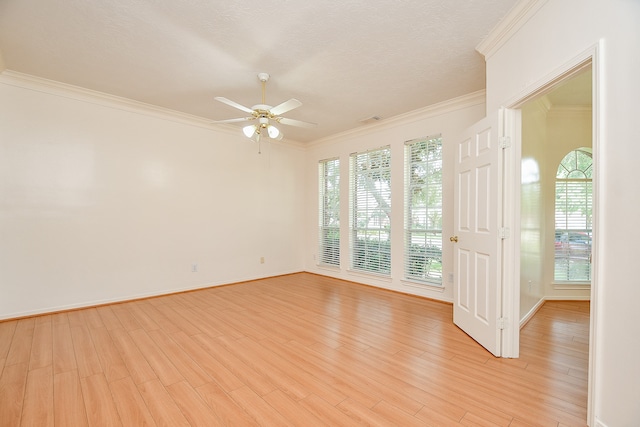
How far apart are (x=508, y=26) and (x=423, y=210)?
2.58 metres

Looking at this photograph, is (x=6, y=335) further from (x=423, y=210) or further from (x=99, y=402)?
(x=423, y=210)

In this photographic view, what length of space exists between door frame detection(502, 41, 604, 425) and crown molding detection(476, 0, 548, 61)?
56 cm

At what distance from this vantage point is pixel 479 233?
2.73m

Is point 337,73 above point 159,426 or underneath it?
above

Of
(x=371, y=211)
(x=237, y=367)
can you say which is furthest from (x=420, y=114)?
(x=237, y=367)

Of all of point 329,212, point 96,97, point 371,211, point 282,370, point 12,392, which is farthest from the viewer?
point 329,212

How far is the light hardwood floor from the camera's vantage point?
1755 millimetres

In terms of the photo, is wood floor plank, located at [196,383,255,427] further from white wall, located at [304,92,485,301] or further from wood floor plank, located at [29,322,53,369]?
white wall, located at [304,92,485,301]

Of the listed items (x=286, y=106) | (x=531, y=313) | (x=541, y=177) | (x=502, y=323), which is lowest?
(x=531, y=313)

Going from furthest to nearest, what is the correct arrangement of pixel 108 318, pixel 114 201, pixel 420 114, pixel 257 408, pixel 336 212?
pixel 336 212 → pixel 420 114 → pixel 114 201 → pixel 108 318 → pixel 257 408

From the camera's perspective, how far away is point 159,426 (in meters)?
1.64

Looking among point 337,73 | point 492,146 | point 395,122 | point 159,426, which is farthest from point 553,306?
point 159,426

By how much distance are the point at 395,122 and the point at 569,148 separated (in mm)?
2673

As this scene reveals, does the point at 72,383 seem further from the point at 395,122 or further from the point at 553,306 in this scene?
the point at 553,306
